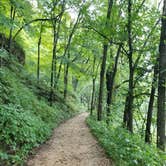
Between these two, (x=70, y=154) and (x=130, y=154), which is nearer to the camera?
(x=130, y=154)

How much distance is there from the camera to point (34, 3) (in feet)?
54.6

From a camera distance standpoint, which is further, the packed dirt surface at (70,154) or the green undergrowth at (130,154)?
the packed dirt surface at (70,154)

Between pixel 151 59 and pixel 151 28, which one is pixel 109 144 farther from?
pixel 151 28

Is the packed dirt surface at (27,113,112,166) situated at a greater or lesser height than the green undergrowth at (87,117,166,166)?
lesser

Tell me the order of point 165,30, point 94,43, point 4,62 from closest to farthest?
point 165,30 < point 4,62 < point 94,43

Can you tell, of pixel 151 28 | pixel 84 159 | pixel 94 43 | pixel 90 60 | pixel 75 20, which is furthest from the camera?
pixel 90 60

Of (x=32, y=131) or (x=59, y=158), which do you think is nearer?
(x=59, y=158)

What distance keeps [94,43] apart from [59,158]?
42.2 ft

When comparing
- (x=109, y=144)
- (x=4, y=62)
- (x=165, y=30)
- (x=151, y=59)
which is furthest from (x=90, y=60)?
(x=109, y=144)

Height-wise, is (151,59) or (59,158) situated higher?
(151,59)

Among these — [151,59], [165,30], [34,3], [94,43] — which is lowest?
[151,59]

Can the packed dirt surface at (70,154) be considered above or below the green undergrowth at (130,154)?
below

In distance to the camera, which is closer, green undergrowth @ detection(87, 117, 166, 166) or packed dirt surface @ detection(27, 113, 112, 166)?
green undergrowth @ detection(87, 117, 166, 166)

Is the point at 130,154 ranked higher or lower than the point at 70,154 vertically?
higher
